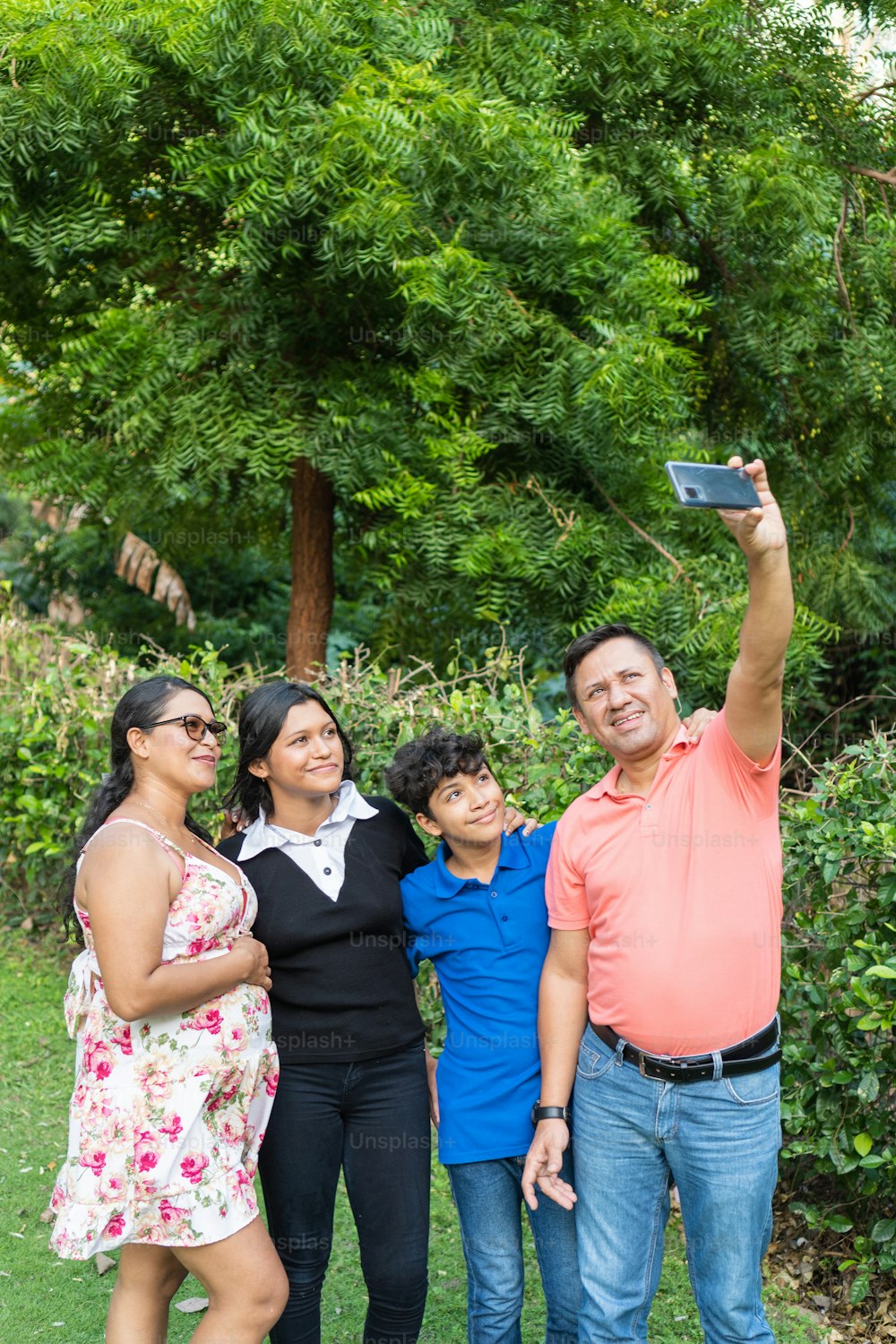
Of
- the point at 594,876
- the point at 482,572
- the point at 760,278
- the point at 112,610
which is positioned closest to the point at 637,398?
the point at 482,572

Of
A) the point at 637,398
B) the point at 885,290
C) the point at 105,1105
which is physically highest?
the point at 885,290

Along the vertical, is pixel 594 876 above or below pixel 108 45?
below

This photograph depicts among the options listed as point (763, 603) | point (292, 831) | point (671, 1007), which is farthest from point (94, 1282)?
point (763, 603)

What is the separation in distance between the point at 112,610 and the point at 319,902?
9.13 m

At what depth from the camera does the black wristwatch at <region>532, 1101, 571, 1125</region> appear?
2.51 meters

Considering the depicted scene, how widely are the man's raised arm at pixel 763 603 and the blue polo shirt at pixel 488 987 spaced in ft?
2.58

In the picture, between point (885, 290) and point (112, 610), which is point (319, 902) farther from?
point (112, 610)

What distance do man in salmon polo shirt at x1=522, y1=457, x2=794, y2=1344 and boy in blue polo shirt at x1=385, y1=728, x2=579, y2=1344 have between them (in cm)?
13

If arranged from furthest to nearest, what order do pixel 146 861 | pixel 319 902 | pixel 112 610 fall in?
pixel 112 610 < pixel 319 902 < pixel 146 861

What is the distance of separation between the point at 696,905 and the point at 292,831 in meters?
1.02

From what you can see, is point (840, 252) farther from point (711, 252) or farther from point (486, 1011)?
point (486, 1011)

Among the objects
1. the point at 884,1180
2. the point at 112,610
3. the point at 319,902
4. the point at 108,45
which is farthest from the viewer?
the point at 112,610

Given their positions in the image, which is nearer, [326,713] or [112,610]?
[326,713]

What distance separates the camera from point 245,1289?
244 cm
